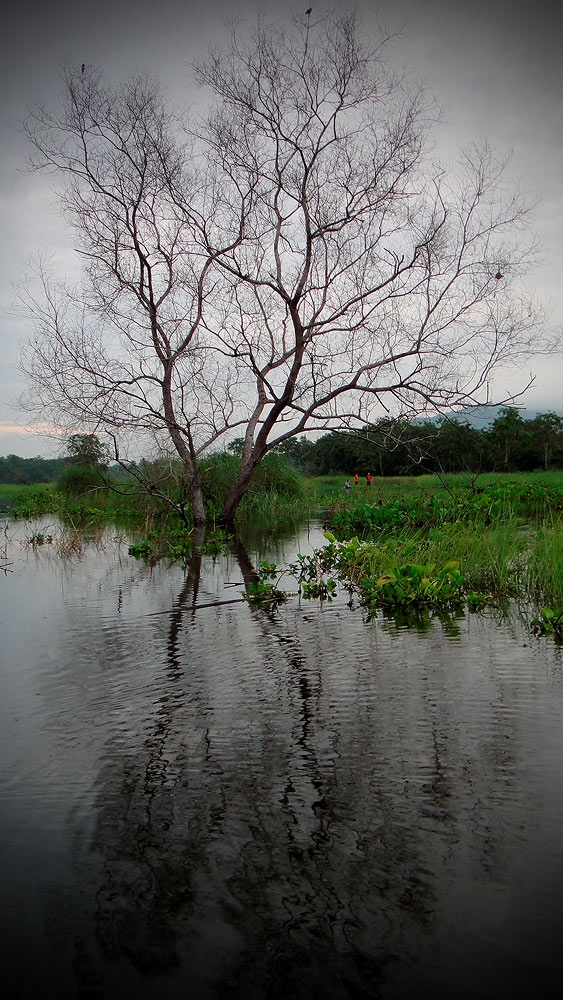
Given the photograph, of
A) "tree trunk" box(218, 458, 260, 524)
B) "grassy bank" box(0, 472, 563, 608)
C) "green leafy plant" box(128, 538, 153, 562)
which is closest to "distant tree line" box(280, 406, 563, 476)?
"grassy bank" box(0, 472, 563, 608)

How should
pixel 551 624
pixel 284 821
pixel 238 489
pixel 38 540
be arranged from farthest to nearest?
pixel 238 489
pixel 38 540
pixel 551 624
pixel 284 821

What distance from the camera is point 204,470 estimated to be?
20.8m

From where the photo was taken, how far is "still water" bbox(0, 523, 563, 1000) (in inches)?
88.7

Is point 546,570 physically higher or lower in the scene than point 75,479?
lower

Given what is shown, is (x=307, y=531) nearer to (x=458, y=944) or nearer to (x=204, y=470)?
(x=204, y=470)

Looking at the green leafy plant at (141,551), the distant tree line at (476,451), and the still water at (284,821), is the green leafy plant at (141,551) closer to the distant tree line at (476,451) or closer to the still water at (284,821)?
the still water at (284,821)

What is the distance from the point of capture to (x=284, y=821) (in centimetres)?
305

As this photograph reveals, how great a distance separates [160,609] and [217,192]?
38.7 feet

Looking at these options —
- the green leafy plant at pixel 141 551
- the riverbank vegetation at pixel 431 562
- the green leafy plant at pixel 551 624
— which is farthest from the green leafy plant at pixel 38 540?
the green leafy plant at pixel 551 624

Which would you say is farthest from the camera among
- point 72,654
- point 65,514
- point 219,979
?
point 65,514

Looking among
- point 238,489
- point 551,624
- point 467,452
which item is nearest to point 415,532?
point 238,489

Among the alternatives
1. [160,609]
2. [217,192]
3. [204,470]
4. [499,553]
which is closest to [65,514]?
[204,470]

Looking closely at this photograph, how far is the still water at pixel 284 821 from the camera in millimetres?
2252

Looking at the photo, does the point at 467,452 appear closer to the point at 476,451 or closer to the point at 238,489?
the point at 476,451
